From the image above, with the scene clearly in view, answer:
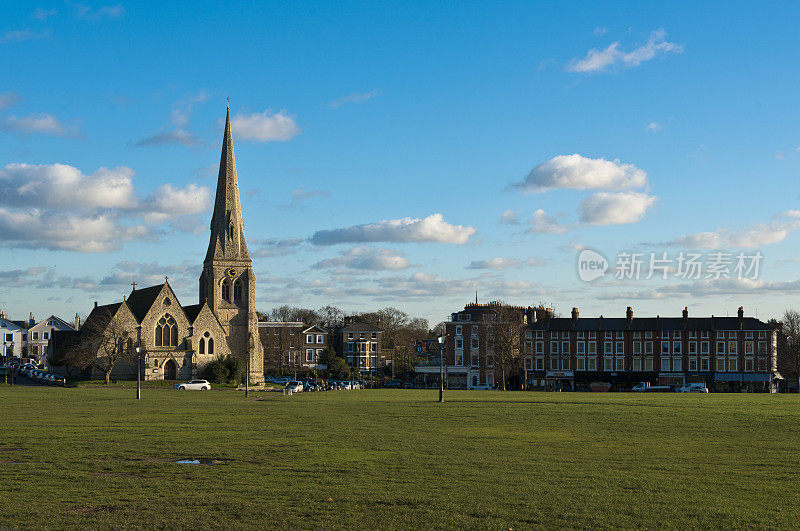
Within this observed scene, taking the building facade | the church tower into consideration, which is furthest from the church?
the building facade

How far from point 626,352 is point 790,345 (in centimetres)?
2019

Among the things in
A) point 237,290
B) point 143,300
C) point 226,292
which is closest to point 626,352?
point 237,290

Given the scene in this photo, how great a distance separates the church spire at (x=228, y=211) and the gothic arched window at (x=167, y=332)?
1237 cm

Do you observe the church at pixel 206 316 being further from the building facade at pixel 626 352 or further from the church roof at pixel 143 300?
the building facade at pixel 626 352

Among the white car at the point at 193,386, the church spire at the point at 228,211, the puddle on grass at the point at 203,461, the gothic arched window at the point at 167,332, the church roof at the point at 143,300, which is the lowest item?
the white car at the point at 193,386

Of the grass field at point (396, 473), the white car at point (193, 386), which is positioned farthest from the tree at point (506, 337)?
the grass field at point (396, 473)

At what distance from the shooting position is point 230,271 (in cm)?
10725

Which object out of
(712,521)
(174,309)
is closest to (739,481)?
(712,521)

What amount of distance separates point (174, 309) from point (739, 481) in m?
89.6

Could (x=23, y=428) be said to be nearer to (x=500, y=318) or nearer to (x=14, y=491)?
(x=14, y=491)

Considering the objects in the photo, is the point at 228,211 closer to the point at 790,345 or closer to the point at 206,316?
the point at 206,316

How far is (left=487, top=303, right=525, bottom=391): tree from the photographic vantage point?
309ft

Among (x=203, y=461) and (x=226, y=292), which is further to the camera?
(x=226, y=292)

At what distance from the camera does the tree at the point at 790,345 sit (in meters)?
95.2
